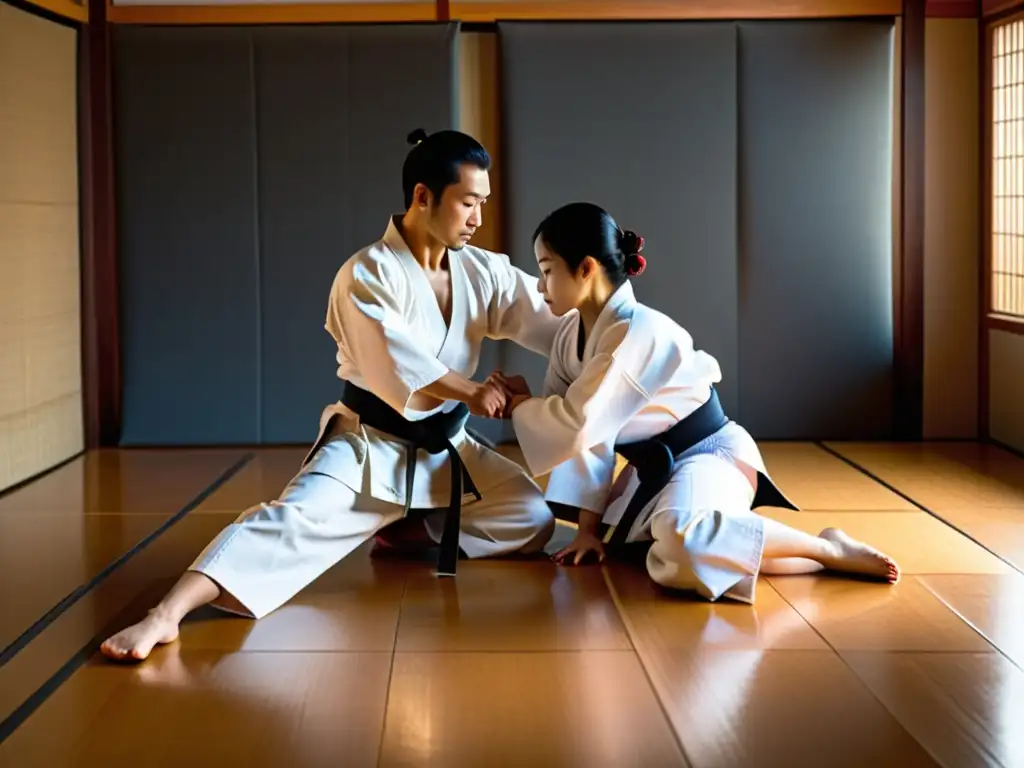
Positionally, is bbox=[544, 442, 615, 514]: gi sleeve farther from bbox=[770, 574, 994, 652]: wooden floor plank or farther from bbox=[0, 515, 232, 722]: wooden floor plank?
bbox=[0, 515, 232, 722]: wooden floor plank

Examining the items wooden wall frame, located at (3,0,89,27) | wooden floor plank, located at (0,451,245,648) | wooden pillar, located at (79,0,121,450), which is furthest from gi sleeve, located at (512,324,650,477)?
wooden pillar, located at (79,0,121,450)

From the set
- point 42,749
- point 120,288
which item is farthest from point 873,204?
point 42,749

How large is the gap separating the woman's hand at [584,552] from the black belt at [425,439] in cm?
30

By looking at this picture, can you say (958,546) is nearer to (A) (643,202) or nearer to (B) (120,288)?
(A) (643,202)

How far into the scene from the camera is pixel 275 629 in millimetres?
3143

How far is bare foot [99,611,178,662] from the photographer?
290 centimetres

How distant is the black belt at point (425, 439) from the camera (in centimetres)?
367

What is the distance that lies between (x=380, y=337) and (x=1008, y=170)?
3441mm

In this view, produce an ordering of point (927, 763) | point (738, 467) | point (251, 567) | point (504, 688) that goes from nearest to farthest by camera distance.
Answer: point (927, 763)
point (504, 688)
point (251, 567)
point (738, 467)

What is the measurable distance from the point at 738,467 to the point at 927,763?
141 centimetres

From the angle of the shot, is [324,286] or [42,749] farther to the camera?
[324,286]

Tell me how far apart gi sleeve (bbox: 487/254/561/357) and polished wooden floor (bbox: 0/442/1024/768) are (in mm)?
648

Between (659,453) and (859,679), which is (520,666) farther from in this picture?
(659,453)

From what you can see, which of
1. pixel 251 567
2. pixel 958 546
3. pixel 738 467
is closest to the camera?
→ pixel 251 567
